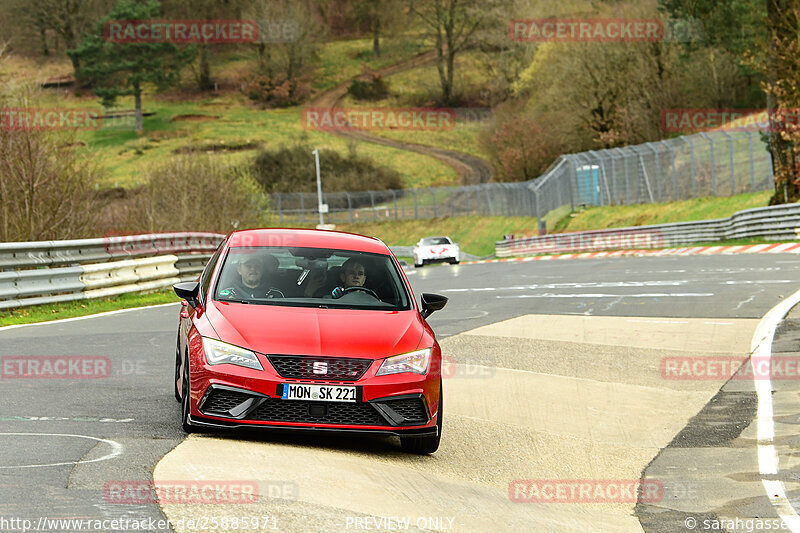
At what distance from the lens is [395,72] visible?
138 m

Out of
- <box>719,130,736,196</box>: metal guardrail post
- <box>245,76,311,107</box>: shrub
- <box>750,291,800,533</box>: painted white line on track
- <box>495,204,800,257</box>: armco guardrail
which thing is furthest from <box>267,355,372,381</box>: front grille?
<box>245,76,311,107</box>: shrub

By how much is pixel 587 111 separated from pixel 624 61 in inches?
155

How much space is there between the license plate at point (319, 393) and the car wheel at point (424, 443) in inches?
30.1

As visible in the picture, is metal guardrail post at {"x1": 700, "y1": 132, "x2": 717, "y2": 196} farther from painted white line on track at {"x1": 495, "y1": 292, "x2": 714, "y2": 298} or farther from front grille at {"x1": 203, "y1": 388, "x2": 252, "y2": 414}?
front grille at {"x1": 203, "y1": 388, "x2": 252, "y2": 414}

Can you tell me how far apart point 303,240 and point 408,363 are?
193 cm

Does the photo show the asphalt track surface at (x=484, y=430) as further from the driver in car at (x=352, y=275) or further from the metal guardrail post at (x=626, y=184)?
the metal guardrail post at (x=626, y=184)

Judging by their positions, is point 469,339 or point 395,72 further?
point 395,72

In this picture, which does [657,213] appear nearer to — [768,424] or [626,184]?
[626,184]

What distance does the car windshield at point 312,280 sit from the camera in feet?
27.2

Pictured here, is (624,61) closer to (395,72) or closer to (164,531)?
(164,531)

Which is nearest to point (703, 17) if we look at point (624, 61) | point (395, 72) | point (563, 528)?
point (624, 61)

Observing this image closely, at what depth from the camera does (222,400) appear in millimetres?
7234

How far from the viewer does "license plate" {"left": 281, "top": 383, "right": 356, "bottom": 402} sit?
714 cm

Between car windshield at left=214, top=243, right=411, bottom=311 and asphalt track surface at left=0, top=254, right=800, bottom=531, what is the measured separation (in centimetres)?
106
